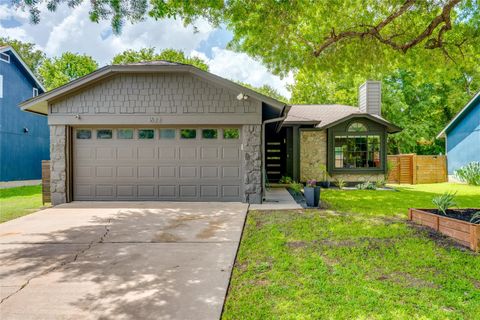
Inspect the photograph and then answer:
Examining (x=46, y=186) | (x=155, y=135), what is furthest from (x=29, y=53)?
(x=155, y=135)

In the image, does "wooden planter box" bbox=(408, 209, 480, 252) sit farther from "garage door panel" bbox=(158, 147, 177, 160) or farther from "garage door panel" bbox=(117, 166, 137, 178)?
"garage door panel" bbox=(117, 166, 137, 178)

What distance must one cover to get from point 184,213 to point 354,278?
4.83 meters

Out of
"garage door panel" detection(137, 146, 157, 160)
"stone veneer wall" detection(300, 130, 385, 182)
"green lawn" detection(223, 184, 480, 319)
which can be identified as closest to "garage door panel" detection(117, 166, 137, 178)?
"garage door panel" detection(137, 146, 157, 160)

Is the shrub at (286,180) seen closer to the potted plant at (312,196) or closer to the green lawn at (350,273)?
the potted plant at (312,196)

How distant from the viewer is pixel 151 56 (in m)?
31.3

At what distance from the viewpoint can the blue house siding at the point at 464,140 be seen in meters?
15.3

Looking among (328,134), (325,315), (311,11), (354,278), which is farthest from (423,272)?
(328,134)

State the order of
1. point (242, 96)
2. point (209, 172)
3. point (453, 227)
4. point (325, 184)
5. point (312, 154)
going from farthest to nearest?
point (312, 154)
point (325, 184)
point (209, 172)
point (242, 96)
point (453, 227)

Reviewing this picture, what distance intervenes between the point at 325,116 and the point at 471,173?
24.5ft

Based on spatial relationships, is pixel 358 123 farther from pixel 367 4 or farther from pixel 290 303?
pixel 290 303

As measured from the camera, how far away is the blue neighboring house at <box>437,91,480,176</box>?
1530cm

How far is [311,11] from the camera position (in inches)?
312

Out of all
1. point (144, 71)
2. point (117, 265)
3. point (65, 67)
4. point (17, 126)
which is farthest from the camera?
point (65, 67)

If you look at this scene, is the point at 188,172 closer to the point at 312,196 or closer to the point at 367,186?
the point at 312,196
